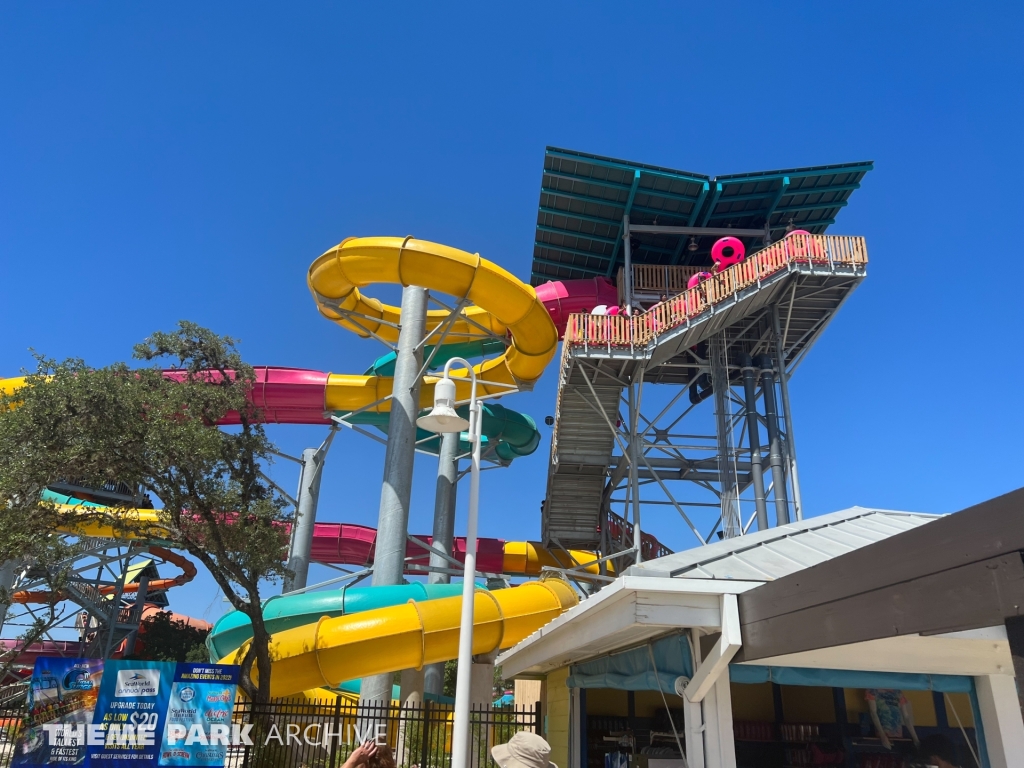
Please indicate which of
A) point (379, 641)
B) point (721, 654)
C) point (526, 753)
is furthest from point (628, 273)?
point (526, 753)

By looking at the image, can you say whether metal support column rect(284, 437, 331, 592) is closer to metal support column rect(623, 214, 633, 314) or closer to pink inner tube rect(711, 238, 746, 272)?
metal support column rect(623, 214, 633, 314)

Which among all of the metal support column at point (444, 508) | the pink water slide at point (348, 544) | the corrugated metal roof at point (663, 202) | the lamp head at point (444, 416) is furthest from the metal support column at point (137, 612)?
the lamp head at point (444, 416)

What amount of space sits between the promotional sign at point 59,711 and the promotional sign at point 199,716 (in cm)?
80

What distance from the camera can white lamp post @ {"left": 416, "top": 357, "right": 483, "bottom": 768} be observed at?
218 inches

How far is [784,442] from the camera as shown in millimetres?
19000

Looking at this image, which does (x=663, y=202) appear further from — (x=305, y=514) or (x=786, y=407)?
(x=305, y=514)

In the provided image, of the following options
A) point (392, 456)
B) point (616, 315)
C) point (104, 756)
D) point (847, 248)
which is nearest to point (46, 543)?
point (104, 756)

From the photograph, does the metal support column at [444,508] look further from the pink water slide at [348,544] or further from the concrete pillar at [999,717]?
the concrete pillar at [999,717]

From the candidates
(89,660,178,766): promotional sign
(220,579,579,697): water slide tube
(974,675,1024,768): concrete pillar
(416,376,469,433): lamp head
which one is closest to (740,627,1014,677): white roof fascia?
(974,675,1024,768): concrete pillar

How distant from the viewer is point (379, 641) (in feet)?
40.2

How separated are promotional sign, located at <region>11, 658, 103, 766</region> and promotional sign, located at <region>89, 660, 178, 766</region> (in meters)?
0.11

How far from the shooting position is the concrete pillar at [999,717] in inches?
227

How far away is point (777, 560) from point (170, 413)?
32.2ft

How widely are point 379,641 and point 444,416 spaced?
289 inches
